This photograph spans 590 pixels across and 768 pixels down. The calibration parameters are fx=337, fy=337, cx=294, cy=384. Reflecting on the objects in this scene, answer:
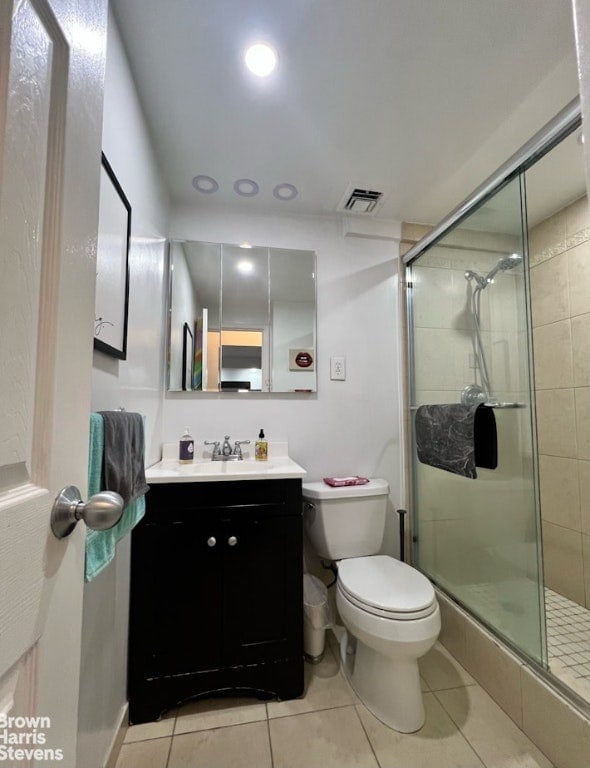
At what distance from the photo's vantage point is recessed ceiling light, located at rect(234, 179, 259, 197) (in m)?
1.70

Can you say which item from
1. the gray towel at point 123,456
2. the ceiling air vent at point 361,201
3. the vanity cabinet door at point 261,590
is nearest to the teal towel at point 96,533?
the gray towel at point 123,456

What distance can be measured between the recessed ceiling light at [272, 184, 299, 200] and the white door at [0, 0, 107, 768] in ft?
4.24

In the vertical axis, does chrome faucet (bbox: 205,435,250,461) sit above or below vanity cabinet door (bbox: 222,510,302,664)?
above

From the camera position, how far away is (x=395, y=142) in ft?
4.79

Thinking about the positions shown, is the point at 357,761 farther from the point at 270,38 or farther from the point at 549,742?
the point at 270,38

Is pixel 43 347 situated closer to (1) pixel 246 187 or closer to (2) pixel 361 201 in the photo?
(1) pixel 246 187

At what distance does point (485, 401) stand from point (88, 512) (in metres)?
1.57

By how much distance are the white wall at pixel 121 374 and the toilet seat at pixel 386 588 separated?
2.66 ft

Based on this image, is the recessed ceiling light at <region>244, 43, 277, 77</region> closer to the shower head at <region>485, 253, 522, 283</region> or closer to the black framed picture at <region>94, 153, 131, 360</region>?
the black framed picture at <region>94, 153, 131, 360</region>

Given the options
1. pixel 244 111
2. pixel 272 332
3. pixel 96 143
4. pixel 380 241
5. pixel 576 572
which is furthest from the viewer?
pixel 380 241

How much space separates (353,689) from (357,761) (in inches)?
11.1

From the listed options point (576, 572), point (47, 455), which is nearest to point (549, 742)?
point (576, 572)

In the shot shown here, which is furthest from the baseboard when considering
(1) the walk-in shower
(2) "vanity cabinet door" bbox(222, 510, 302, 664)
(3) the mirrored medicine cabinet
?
(1) the walk-in shower

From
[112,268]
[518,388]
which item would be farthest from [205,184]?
[518,388]
